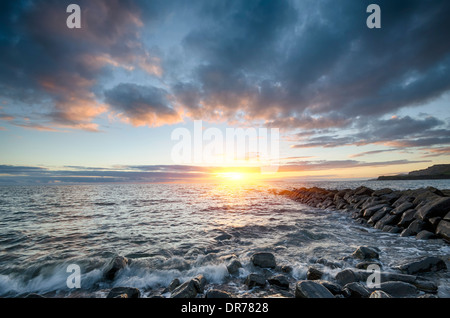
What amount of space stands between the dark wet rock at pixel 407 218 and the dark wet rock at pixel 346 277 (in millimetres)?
9022

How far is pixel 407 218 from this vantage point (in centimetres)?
1119

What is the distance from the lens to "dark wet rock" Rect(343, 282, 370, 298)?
4.50 m

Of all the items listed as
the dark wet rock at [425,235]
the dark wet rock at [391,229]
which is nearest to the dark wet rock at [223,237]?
the dark wet rock at [391,229]

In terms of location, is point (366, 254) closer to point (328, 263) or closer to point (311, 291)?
point (328, 263)

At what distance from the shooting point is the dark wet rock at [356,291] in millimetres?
4500

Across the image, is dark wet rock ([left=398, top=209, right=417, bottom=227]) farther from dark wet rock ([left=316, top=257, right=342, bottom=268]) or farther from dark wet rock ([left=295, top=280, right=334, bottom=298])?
dark wet rock ([left=295, top=280, right=334, bottom=298])

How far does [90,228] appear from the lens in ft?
42.6

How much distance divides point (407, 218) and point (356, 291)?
1051cm

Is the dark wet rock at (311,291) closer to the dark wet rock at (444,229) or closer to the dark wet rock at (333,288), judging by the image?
the dark wet rock at (333,288)

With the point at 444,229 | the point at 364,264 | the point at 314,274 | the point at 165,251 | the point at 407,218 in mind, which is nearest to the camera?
the point at 314,274

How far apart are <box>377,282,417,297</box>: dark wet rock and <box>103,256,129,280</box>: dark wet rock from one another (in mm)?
8336

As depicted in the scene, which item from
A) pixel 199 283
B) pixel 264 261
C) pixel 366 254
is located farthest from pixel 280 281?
pixel 366 254

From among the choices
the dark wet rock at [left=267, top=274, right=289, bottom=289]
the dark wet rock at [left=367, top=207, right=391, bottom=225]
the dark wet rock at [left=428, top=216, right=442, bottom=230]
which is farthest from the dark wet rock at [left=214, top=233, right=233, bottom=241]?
the dark wet rock at [left=428, top=216, right=442, bottom=230]
